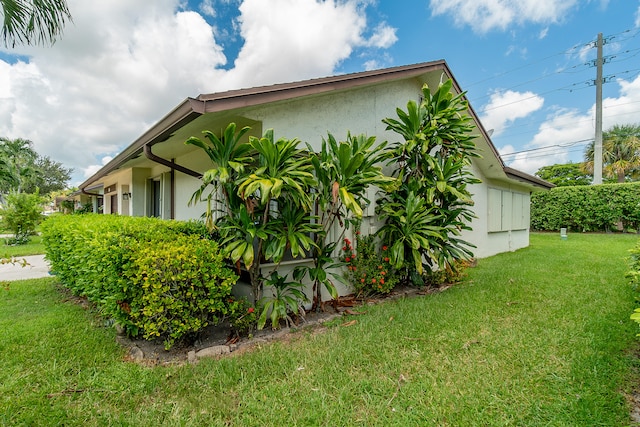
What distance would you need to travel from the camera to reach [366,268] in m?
5.49

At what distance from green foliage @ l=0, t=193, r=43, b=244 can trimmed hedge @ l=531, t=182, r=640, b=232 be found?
2558 centimetres

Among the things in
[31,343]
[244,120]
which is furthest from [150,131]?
[31,343]

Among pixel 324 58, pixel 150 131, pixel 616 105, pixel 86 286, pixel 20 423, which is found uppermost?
pixel 616 105

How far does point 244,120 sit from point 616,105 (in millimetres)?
27932

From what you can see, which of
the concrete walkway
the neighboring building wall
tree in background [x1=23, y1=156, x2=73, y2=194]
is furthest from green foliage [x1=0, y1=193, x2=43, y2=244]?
tree in background [x1=23, y1=156, x2=73, y2=194]

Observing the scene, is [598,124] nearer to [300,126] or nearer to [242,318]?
[300,126]

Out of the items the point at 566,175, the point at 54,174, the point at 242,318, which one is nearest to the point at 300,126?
the point at 242,318

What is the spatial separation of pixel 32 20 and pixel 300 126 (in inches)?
158

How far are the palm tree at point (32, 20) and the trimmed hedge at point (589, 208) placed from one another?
21069 mm

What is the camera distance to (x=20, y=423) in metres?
2.25

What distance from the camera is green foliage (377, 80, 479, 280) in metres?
5.42

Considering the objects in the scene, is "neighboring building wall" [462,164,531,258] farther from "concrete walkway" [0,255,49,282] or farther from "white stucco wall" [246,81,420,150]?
"concrete walkway" [0,255,49,282]

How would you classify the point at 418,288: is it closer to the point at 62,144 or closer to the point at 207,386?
the point at 207,386

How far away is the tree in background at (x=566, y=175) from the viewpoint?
30.1 metres
